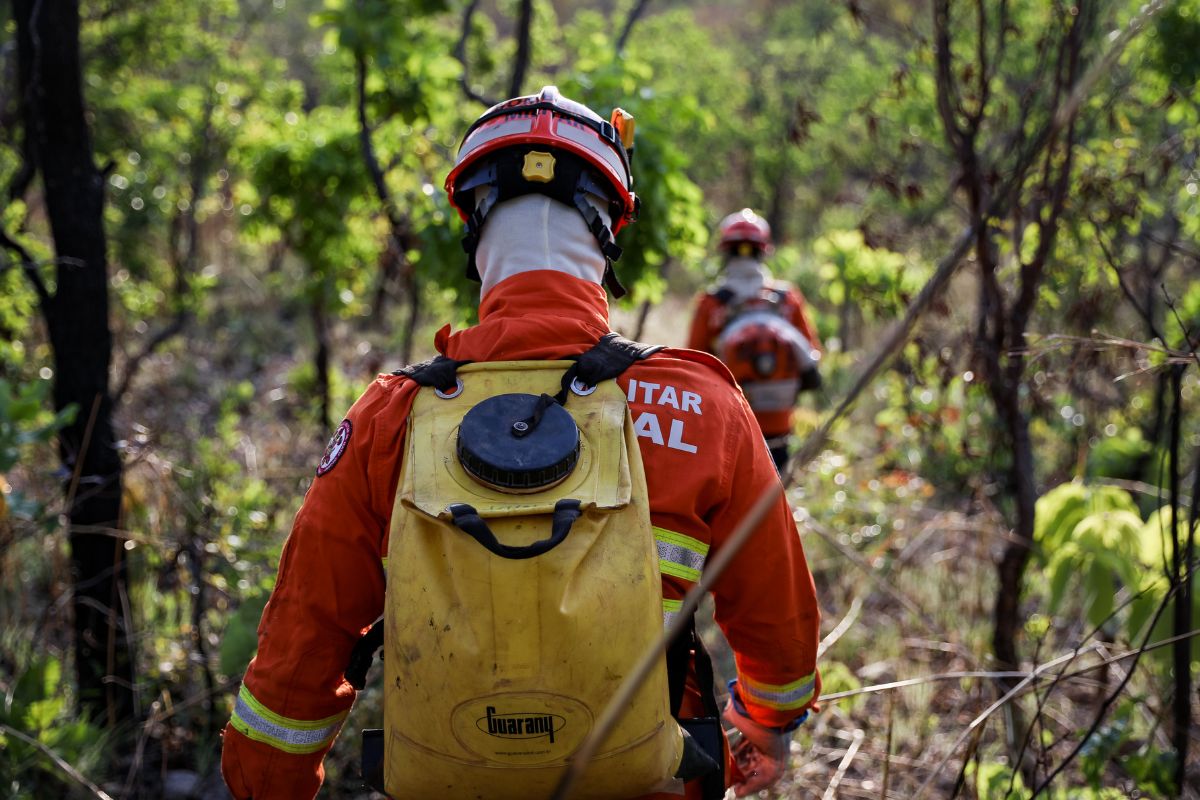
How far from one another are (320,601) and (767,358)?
4.15m

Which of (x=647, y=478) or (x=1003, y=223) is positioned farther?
(x=1003, y=223)

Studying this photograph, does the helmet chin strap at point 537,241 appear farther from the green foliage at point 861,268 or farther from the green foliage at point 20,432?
the green foliage at point 861,268

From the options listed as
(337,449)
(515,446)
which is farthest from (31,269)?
(515,446)

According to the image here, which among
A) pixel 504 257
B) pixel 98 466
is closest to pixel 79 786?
pixel 98 466

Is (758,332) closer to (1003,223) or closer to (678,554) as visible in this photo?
(1003,223)

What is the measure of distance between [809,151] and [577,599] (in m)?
18.7

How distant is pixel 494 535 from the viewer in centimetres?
157

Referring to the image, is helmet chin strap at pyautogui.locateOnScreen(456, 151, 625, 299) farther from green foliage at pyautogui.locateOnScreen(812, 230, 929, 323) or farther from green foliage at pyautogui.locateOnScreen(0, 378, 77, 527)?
green foliage at pyautogui.locateOnScreen(812, 230, 929, 323)

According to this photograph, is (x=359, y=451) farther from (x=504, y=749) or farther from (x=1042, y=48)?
(x=1042, y=48)

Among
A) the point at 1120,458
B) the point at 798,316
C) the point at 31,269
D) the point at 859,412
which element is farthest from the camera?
the point at 859,412

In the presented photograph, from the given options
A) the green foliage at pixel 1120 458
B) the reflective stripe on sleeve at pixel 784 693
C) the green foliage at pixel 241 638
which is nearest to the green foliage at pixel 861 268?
the green foliage at pixel 1120 458

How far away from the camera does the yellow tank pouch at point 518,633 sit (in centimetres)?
155

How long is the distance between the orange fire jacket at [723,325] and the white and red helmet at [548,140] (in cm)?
393

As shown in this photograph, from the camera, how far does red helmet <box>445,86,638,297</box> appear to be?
6.58ft
